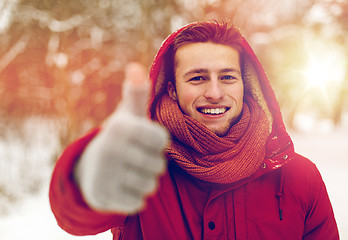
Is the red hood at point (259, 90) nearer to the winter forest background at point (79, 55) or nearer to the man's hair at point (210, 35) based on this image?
the man's hair at point (210, 35)

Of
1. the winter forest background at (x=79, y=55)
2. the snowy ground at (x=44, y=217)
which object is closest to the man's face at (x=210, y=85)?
the snowy ground at (x=44, y=217)

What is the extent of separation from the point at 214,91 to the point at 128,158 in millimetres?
1024

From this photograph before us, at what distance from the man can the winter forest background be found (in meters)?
2.86

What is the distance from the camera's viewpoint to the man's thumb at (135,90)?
1.90 feet

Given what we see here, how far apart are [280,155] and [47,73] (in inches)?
206

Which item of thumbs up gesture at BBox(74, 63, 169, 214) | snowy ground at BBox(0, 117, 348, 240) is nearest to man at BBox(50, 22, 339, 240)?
thumbs up gesture at BBox(74, 63, 169, 214)

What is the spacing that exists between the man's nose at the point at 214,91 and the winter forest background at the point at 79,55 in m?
3.30

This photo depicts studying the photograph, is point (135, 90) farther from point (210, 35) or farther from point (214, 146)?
point (210, 35)

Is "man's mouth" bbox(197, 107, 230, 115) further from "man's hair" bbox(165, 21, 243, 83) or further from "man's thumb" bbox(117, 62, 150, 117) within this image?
"man's thumb" bbox(117, 62, 150, 117)

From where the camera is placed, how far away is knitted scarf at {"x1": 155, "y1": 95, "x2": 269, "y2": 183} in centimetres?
134

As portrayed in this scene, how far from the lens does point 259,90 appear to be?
5.58 feet

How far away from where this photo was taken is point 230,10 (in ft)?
18.7

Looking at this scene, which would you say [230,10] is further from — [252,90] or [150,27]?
[252,90]

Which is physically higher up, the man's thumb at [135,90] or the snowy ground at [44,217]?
the man's thumb at [135,90]
